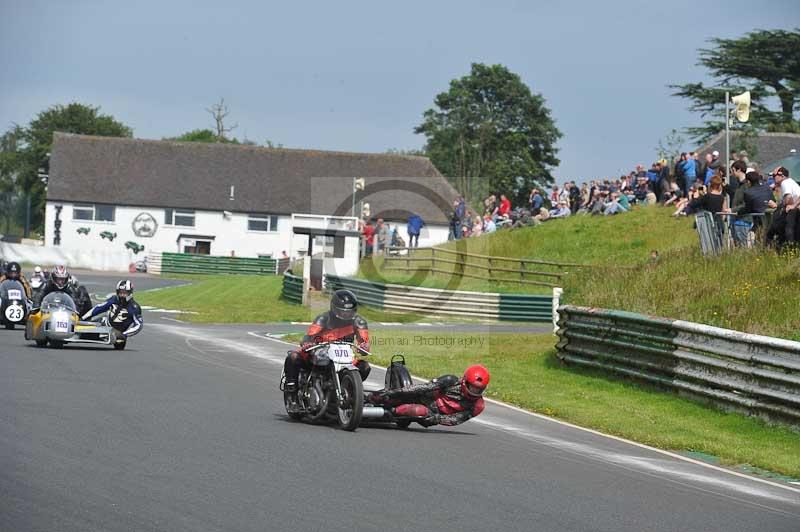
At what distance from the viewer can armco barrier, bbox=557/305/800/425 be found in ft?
48.9

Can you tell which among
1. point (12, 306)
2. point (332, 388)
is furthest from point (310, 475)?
point (12, 306)

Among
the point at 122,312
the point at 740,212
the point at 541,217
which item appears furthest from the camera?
the point at 541,217

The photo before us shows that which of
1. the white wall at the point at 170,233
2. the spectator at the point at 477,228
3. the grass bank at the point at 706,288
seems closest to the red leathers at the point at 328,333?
the grass bank at the point at 706,288

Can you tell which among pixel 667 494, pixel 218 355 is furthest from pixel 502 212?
pixel 667 494

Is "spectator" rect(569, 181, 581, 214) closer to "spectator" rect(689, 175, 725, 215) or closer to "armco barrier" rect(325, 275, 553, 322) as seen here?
"armco barrier" rect(325, 275, 553, 322)

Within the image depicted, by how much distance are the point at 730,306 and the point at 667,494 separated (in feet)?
32.2

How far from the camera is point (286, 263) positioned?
239ft

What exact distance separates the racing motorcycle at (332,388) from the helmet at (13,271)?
14.3m

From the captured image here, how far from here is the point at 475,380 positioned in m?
12.5

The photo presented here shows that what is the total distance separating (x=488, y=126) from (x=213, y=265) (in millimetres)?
27554

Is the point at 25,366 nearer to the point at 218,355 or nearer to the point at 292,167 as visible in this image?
the point at 218,355

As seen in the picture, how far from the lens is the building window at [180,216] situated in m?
84.6

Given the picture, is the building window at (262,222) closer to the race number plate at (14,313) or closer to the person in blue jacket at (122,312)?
the race number plate at (14,313)

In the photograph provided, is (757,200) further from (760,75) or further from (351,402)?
(760,75)
